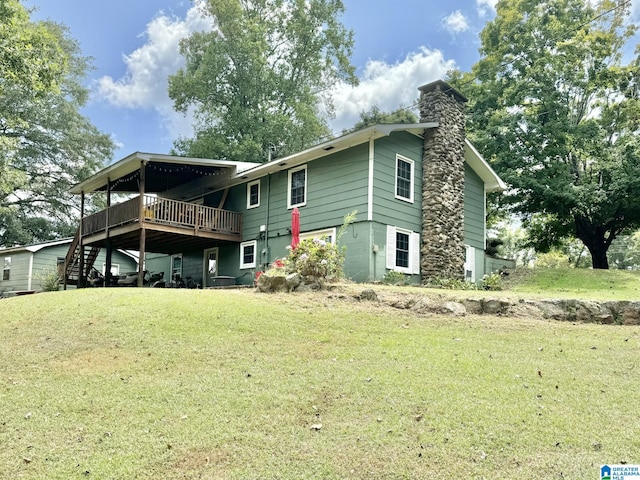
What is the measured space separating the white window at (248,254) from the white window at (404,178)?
570 cm

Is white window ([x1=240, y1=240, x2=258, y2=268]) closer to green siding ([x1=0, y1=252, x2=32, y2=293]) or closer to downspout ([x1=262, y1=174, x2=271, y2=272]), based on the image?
downspout ([x1=262, y1=174, x2=271, y2=272])

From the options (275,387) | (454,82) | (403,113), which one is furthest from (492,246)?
(275,387)

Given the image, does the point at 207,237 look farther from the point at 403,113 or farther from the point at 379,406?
the point at 403,113

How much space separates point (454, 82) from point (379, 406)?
24997 millimetres

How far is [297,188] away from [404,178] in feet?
12.0

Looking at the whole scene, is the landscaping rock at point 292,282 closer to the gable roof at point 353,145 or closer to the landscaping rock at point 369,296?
the landscaping rock at point 369,296

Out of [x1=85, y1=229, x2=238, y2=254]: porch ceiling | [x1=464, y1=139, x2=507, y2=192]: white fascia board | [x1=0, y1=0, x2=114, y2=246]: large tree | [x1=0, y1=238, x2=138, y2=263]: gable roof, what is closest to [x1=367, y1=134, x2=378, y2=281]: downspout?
[x1=464, y1=139, x2=507, y2=192]: white fascia board

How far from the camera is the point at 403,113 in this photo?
30.5 meters

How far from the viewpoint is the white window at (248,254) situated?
685 inches

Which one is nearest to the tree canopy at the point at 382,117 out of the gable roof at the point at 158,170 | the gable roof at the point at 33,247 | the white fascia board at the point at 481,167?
the white fascia board at the point at 481,167

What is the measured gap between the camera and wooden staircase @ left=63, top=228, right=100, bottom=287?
1983cm

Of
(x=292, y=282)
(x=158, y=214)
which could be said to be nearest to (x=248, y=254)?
(x=158, y=214)

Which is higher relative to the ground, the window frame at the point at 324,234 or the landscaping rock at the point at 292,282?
the window frame at the point at 324,234

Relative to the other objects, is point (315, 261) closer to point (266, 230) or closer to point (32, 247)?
point (266, 230)
